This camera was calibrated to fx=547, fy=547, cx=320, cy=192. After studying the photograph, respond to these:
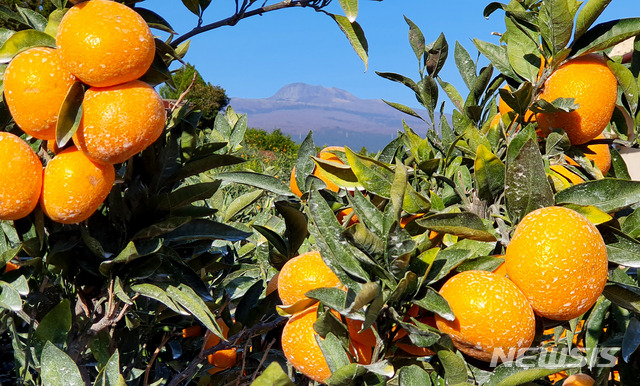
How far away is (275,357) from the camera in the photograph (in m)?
1.08

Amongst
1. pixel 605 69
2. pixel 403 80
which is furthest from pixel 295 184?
pixel 605 69

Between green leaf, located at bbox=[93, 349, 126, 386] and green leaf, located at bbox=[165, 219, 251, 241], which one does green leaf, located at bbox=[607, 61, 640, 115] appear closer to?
green leaf, located at bbox=[165, 219, 251, 241]

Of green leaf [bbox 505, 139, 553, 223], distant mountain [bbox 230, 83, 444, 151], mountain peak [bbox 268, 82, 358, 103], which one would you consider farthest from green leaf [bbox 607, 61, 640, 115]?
mountain peak [bbox 268, 82, 358, 103]

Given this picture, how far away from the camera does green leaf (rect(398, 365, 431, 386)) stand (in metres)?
0.62

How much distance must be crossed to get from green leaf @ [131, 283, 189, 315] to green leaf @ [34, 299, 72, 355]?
0.10 metres

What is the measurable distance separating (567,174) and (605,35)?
227mm

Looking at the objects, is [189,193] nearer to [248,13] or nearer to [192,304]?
[192,304]

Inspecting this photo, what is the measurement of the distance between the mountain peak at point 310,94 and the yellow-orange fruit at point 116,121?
144877mm

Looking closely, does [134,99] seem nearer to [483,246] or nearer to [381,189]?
[381,189]

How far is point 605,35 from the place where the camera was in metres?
0.87

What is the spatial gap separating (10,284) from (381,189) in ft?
1.80

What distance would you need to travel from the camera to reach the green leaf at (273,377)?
1.67 feet

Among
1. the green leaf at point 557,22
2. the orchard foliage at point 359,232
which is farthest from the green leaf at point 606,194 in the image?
the green leaf at point 557,22

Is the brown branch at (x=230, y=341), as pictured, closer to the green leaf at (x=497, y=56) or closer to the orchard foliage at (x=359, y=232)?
the orchard foliage at (x=359, y=232)
